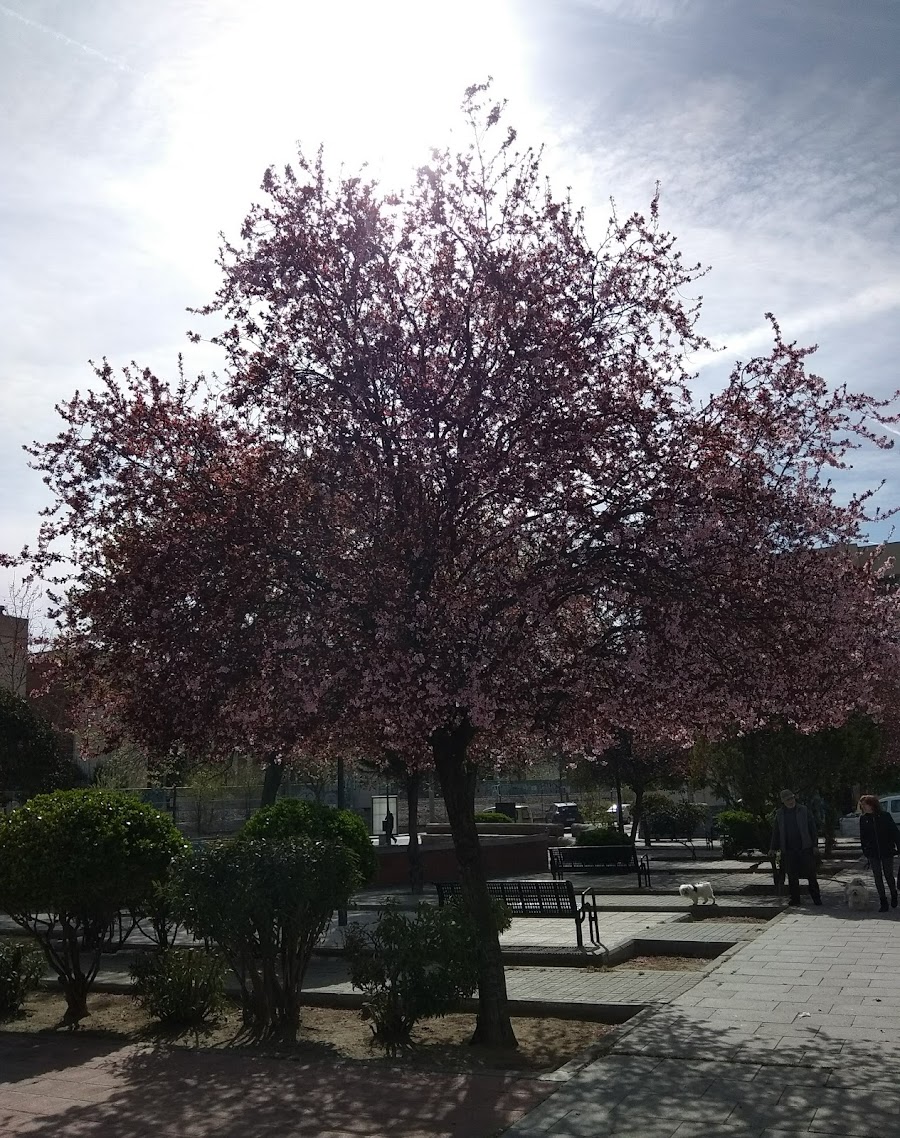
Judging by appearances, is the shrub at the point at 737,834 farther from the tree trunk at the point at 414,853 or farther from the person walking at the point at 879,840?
the person walking at the point at 879,840

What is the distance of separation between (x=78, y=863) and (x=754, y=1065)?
5.64 metres

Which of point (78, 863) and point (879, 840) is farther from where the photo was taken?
point (879, 840)

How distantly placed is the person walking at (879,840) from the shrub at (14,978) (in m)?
9.67

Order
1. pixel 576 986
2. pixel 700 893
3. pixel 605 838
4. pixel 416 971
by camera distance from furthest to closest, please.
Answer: pixel 605 838 → pixel 700 893 → pixel 576 986 → pixel 416 971

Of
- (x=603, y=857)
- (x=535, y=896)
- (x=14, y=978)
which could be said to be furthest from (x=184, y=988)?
(x=603, y=857)

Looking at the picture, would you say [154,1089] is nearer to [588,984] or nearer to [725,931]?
Answer: [588,984]

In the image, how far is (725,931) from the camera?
12.0 meters

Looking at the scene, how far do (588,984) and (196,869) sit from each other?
3.87 m

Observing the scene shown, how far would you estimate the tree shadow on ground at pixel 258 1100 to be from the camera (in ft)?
19.0

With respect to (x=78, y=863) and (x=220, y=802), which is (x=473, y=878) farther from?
(x=220, y=802)

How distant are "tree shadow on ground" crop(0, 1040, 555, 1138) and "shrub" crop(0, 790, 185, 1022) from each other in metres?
1.55

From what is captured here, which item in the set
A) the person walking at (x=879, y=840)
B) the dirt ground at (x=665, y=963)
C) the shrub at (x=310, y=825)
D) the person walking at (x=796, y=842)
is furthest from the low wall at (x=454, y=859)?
the dirt ground at (x=665, y=963)

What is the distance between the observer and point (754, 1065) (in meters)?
6.26

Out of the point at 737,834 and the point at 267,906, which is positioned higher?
the point at 267,906
